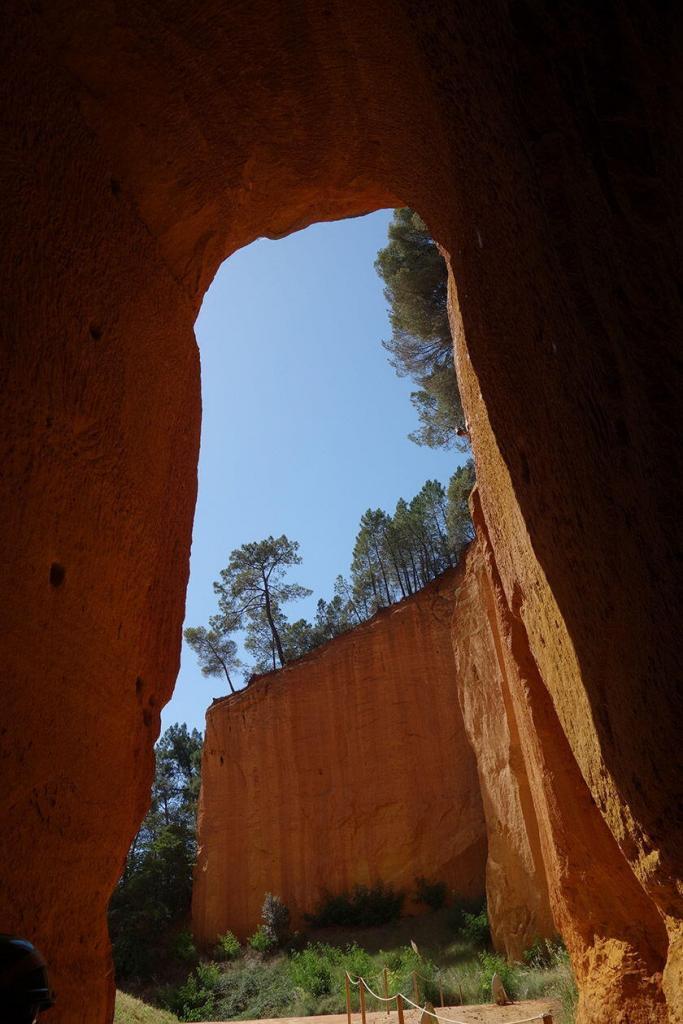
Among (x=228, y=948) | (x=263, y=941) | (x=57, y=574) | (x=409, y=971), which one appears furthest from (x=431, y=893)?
(x=57, y=574)

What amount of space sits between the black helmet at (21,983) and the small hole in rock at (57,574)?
7.78 feet

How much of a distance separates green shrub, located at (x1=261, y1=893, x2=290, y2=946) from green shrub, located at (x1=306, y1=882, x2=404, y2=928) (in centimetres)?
66

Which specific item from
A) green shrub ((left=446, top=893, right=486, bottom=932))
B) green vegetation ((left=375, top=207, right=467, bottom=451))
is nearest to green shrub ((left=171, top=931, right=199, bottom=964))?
green shrub ((left=446, top=893, right=486, bottom=932))

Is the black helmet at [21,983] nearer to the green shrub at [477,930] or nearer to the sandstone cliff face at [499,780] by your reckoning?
the sandstone cliff face at [499,780]

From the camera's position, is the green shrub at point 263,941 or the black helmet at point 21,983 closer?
the black helmet at point 21,983

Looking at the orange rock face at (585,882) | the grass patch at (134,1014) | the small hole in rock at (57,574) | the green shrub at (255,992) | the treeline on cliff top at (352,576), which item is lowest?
the green shrub at (255,992)

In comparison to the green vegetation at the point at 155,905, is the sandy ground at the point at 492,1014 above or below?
below

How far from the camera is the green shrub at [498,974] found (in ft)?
31.8

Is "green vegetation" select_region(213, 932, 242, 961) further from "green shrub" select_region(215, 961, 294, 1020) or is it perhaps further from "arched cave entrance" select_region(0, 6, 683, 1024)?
"arched cave entrance" select_region(0, 6, 683, 1024)

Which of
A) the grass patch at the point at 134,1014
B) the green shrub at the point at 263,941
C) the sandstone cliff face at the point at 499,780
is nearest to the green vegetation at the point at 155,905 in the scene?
the green shrub at the point at 263,941

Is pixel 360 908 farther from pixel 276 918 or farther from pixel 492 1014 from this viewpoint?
pixel 492 1014

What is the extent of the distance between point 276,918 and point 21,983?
2065 centimetres

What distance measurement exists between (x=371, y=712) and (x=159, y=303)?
17100 mm

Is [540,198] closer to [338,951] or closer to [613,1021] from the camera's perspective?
[613,1021]
